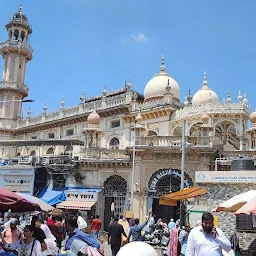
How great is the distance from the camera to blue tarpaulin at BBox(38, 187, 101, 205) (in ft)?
80.9

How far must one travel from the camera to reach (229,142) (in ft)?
105

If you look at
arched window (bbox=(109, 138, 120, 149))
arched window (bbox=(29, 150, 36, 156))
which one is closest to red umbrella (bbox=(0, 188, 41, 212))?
arched window (bbox=(109, 138, 120, 149))

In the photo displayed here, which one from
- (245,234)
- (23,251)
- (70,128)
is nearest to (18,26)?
(70,128)

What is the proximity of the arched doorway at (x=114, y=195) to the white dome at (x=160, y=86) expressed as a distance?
999 centimetres

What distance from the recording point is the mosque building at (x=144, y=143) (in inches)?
903

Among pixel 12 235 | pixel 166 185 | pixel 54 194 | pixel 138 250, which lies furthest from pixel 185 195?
pixel 54 194

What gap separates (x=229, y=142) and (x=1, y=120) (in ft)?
85.3

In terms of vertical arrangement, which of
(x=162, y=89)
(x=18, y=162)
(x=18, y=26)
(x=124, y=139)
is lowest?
(x=18, y=162)

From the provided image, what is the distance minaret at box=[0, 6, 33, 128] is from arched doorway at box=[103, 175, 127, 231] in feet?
73.5

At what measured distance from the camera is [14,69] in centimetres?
4428

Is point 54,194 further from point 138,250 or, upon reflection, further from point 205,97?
point 138,250

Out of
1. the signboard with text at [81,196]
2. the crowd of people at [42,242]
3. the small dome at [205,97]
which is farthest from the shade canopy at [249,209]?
the small dome at [205,97]

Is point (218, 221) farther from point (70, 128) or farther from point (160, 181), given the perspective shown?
point (70, 128)

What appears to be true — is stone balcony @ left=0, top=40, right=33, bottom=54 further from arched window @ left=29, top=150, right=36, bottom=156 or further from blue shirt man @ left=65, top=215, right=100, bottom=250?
blue shirt man @ left=65, top=215, right=100, bottom=250
